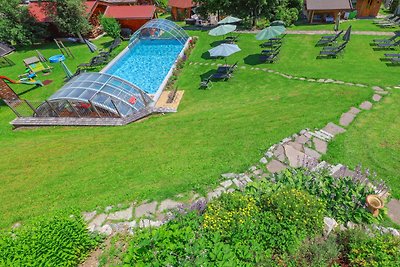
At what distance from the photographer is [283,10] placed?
90.5 ft

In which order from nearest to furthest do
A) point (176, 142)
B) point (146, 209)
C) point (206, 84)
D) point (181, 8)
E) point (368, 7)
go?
point (146, 209), point (176, 142), point (206, 84), point (368, 7), point (181, 8)

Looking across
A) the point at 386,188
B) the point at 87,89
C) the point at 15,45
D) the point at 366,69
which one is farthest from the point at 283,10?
the point at 15,45

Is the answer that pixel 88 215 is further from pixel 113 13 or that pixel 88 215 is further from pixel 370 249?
pixel 113 13

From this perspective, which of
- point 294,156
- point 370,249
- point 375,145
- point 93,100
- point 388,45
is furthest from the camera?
point 388,45

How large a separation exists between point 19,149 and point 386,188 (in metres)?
16.3

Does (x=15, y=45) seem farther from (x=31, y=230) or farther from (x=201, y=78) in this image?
(x=31, y=230)

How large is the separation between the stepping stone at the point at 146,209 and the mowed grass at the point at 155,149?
0.27 metres

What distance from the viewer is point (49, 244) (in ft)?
17.2

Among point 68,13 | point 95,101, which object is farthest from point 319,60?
point 68,13

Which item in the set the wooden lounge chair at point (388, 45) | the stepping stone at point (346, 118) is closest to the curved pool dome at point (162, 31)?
the wooden lounge chair at point (388, 45)

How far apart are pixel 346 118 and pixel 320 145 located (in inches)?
112

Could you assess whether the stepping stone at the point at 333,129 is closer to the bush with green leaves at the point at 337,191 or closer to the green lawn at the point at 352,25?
the bush with green leaves at the point at 337,191

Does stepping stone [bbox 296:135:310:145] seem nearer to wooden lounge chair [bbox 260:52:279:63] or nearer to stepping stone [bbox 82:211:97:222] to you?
stepping stone [bbox 82:211:97:222]

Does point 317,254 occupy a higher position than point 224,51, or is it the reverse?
point 224,51
